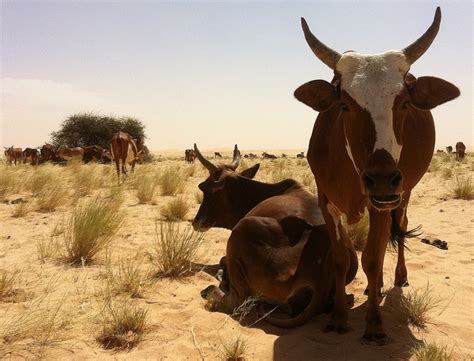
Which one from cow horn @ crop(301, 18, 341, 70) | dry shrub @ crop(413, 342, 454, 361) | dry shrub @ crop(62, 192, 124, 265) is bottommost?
dry shrub @ crop(413, 342, 454, 361)

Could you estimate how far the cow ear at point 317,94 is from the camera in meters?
3.23

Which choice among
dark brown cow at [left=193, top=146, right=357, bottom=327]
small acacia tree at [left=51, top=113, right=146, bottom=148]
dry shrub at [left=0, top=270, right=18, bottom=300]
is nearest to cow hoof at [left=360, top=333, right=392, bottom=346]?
dark brown cow at [left=193, top=146, right=357, bottom=327]

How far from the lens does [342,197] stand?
3539mm

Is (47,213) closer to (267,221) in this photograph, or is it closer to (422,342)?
(267,221)

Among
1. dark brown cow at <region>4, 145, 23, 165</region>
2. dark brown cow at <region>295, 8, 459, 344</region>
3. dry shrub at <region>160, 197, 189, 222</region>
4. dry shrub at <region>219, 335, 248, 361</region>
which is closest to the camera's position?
dark brown cow at <region>295, 8, 459, 344</region>

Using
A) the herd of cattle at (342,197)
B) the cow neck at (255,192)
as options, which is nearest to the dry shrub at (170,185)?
the cow neck at (255,192)

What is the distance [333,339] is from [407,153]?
1.68 m

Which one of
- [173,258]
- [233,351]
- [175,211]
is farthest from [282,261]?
[175,211]

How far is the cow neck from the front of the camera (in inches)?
215

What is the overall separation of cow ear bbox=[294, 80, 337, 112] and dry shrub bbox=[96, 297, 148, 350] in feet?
6.63

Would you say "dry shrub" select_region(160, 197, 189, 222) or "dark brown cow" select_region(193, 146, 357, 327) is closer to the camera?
"dark brown cow" select_region(193, 146, 357, 327)

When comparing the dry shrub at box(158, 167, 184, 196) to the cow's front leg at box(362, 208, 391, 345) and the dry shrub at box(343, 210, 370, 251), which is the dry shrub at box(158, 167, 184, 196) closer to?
the dry shrub at box(343, 210, 370, 251)

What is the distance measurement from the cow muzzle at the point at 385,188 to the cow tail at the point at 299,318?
136cm

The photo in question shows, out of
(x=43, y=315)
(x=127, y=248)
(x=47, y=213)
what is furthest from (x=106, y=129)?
(x=43, y=315)
